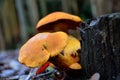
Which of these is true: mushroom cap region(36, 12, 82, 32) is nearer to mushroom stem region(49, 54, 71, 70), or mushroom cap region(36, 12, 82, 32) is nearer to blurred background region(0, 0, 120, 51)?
mushroom stem region(49, 54, 71, 70)

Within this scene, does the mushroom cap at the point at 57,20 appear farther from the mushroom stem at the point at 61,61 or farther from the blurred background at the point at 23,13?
the blurred background at the point at 23,13

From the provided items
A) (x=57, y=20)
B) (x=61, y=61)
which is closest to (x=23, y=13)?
(x=57, y=20)

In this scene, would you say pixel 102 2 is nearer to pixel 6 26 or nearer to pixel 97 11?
pixel 97 11

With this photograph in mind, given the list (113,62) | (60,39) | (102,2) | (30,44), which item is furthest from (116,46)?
(102,2)

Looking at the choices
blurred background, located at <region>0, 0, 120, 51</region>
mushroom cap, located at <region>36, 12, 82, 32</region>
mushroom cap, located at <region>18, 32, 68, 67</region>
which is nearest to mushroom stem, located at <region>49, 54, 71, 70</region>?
mushroom cap, located at <region>18, 32, 68, 67</region>

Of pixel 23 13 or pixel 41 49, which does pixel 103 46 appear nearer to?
pixel 41 49

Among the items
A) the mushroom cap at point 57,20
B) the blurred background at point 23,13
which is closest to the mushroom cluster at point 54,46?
the mushroom cap at point 57,20

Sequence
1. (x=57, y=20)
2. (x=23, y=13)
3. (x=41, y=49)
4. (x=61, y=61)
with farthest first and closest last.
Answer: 1. (x=23, y=13)
2. (x=57, y=20)
3. (x=61, y=61)
4. (x=41, y=49)
